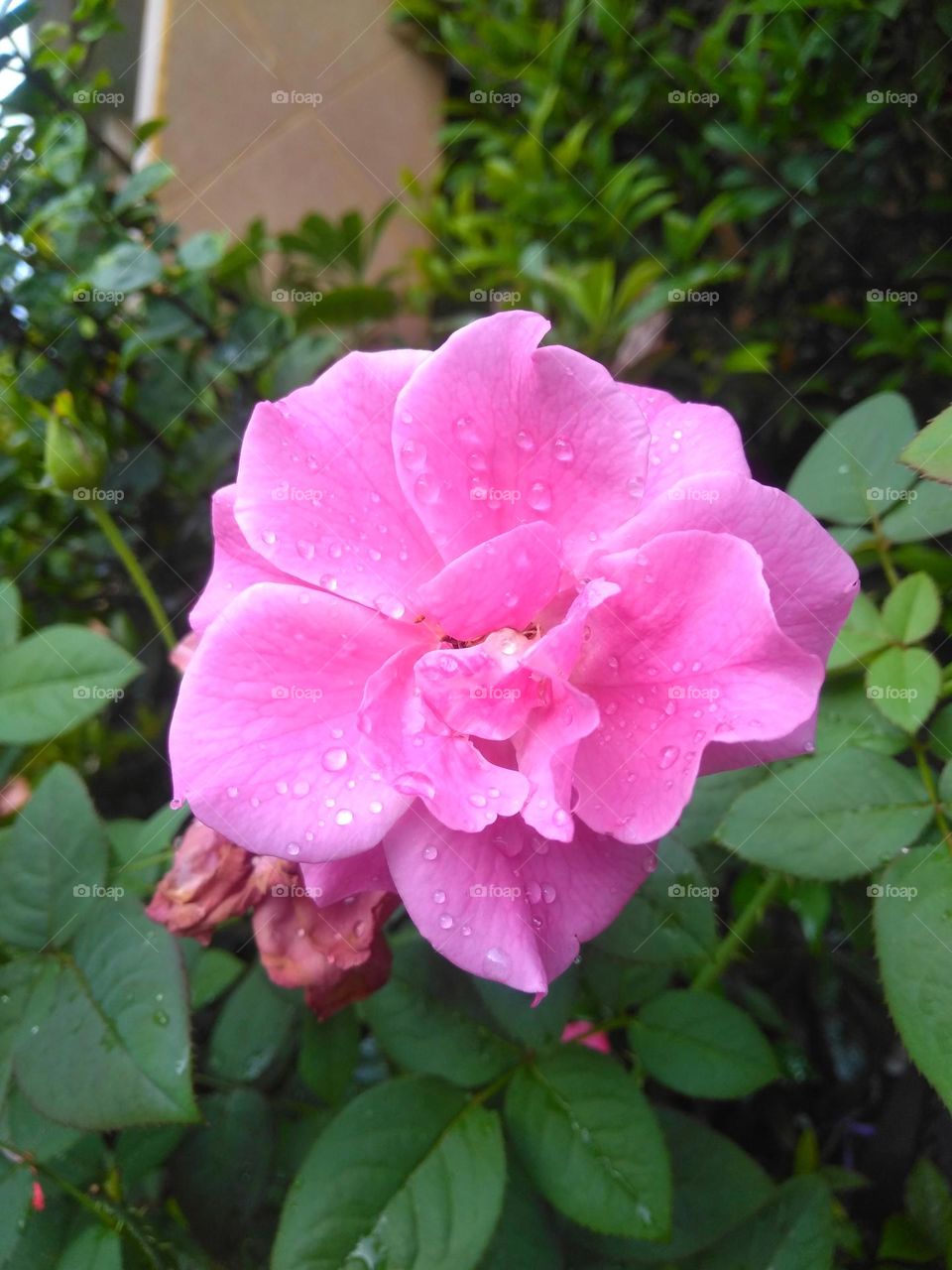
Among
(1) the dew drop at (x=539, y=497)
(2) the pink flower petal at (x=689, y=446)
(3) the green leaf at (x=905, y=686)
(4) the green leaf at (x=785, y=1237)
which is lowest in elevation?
(4) the green leaf at (x=785, y=1237)

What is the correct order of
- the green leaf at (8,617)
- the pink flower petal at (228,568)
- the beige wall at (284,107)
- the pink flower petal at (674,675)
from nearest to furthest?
the pink flower petal at (674,675)
the pink flower petal at (228,568)
the green leaf at (8,617)
the beige wall at (284,107)

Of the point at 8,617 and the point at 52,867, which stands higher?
the point at 8,617

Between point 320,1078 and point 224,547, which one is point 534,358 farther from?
point 320,1078

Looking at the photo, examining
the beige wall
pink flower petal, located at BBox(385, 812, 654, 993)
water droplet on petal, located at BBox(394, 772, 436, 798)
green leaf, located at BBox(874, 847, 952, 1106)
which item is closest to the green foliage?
green leaf, located at BBox(874, 847, 952, 1106)

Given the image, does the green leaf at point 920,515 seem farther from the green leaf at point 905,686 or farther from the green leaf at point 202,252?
the green leaf at point 202,252

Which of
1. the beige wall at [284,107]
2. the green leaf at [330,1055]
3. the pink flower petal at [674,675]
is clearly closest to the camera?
the pink flower petal at [674,675]

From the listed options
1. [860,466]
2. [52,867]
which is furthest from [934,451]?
[52,867]

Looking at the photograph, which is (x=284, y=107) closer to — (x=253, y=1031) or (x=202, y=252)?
(x=202, y=252)

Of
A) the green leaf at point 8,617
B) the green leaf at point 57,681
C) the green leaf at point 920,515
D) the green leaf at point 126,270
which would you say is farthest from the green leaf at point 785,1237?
the green leaf at point 126,270
